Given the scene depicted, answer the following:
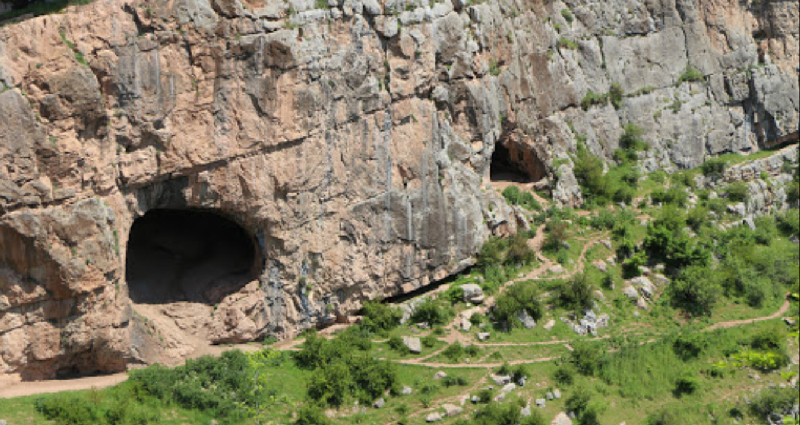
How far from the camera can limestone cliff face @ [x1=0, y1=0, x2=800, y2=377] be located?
25.2 meters

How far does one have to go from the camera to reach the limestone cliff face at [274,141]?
25.2 meters

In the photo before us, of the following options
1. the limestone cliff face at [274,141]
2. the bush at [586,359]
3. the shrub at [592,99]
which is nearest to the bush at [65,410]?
the limestone cliff face at [274,141]

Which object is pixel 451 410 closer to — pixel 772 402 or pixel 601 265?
pixel 601 265

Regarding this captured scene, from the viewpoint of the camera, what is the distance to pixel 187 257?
32.3m

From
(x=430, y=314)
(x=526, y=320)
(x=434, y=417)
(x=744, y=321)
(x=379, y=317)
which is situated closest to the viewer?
(x=434, y=417)

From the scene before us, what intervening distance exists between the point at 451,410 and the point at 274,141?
10.9 metres

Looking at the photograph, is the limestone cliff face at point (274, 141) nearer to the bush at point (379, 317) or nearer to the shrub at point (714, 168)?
the bush at point (379, 317)

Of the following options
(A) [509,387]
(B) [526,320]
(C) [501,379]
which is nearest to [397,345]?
(C) [501,379]

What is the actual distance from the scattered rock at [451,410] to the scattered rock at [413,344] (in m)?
2.80

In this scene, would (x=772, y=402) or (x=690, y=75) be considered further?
(x=690, y=75)

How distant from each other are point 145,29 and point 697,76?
30.1 meters

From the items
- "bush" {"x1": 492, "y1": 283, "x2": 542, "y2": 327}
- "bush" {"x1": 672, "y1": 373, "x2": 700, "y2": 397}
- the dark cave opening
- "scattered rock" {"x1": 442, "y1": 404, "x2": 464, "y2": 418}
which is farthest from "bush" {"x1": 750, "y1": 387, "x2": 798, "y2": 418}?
the dark cave opening

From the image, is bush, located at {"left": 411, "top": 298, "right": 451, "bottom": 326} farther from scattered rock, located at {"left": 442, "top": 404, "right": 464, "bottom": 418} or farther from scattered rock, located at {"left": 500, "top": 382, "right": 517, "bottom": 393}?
scattered rock, located at {"left": 442, "top": 404, "right": 464, "bottom": 418}

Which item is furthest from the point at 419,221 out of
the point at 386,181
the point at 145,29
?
the point at 145,29
